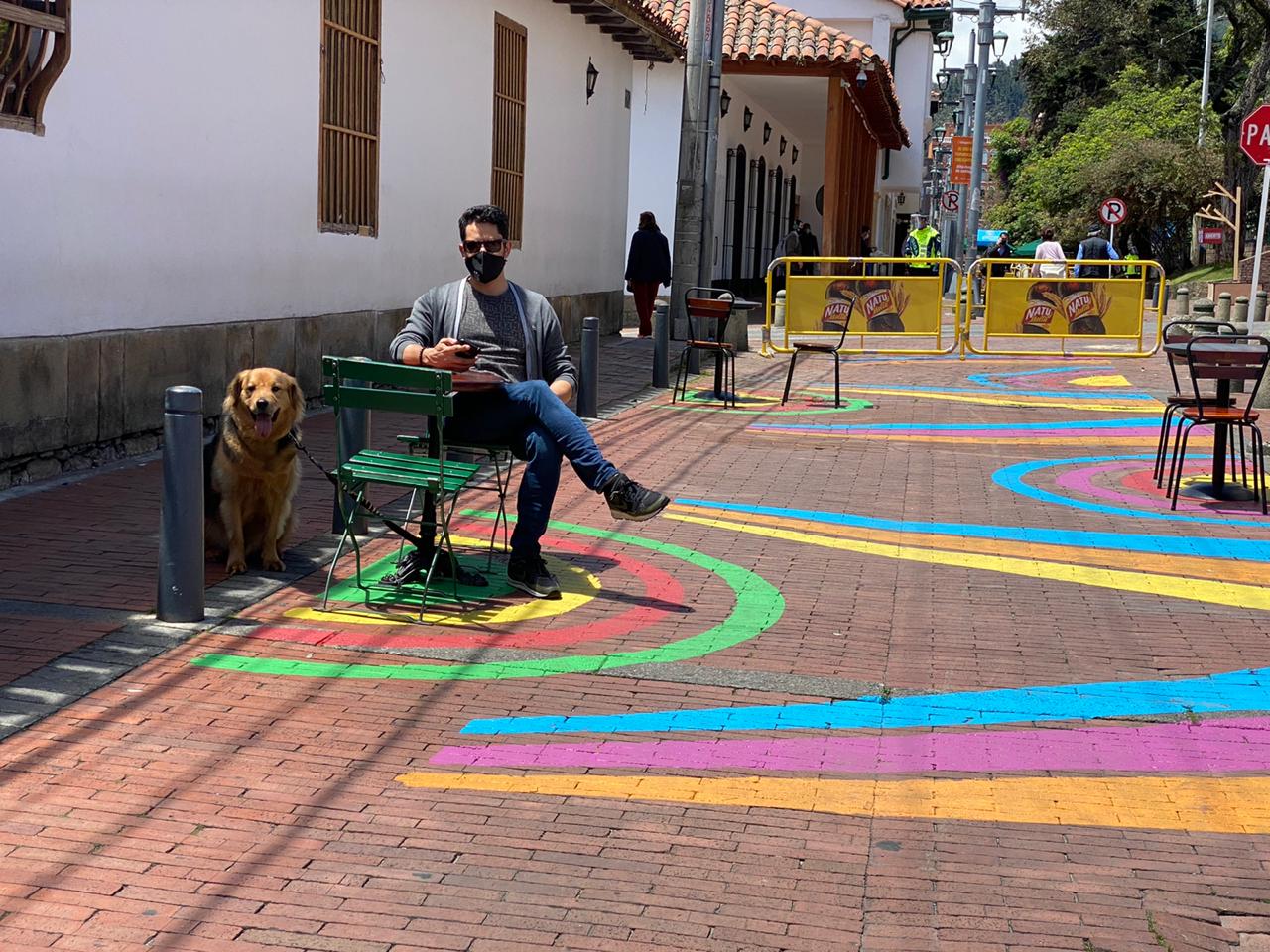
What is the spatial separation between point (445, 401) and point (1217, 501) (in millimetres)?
5910

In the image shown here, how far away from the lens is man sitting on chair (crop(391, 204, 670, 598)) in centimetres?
700

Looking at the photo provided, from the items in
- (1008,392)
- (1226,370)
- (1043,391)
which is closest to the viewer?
(1226,370)

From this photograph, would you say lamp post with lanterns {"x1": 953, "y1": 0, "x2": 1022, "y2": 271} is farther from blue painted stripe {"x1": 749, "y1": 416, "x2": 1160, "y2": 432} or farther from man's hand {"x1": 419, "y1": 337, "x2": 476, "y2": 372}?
man's hand {"x1": 419, "y1": 337, "x2": 476, "y2": 372}

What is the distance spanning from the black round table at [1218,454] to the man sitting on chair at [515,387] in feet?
14.9

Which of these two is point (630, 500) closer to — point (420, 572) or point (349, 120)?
point (420, 572)

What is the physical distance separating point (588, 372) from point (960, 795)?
30.0ft

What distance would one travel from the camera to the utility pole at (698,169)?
18484 millimetres

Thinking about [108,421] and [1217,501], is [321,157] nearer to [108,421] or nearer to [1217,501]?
[108,421]

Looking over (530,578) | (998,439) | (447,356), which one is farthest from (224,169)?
(998,439)

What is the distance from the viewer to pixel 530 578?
7.14m

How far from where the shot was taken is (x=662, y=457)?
1180 cm

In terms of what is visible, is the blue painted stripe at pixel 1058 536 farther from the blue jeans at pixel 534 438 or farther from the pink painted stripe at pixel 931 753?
the pink painted stripe at pixel 931 753

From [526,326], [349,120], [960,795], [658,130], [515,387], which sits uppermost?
[658,130]

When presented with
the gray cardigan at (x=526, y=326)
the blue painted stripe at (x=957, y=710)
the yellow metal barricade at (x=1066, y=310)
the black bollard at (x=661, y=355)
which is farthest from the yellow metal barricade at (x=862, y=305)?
the blue painted stripe at (x=957, y=710)
